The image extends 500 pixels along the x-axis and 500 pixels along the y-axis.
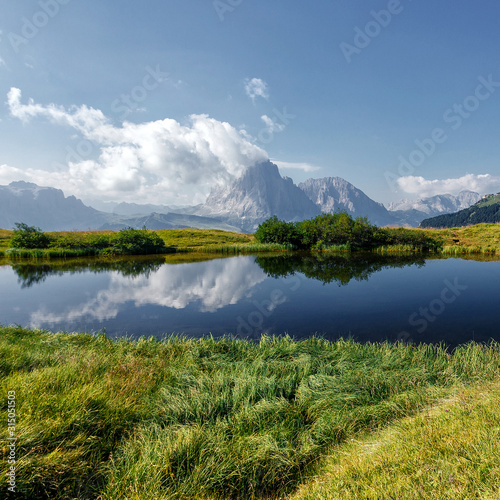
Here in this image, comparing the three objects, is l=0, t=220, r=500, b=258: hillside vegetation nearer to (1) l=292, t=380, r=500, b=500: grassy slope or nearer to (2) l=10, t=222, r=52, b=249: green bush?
(2) l=10, t=222, r=52, b=249: green bush

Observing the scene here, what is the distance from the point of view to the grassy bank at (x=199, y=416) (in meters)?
3.89

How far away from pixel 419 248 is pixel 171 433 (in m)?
70.3

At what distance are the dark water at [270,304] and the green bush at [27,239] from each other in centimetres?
3525

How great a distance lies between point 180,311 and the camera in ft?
58.0

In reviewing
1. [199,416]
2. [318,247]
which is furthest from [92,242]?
[199,416]

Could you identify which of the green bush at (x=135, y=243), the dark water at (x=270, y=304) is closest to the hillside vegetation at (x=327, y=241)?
the green bush at (x=135, y=243)

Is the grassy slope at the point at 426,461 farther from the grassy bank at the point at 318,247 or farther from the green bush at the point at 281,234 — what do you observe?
the green bush at the point at 281,234

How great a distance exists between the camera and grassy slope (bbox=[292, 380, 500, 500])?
2.88 meters

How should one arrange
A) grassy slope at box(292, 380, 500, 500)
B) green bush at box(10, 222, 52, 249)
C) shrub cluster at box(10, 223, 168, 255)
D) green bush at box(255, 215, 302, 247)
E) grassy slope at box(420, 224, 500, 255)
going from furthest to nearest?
green bush at box(255, 215, 302, 247) < shrub cluster at box(10, 223, 168, 255) < green bush at box(10, 222, 52, 249) < grassy slope at box(420, 224, 500, 255) < grassy slope at box(292, 380, 500, 500)

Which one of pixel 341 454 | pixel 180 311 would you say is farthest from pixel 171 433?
pixel 180 311

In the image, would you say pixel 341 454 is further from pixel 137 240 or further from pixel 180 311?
pixel 137 240

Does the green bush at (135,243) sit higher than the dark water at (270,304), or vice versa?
the green bush at (135,243)

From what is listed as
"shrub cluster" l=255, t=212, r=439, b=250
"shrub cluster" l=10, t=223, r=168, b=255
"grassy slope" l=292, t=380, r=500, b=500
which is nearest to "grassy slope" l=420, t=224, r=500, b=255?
"shrub cluster" l=255, t=212, r=439, b=250

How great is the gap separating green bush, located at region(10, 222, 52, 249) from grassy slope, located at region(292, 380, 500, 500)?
76.0m
